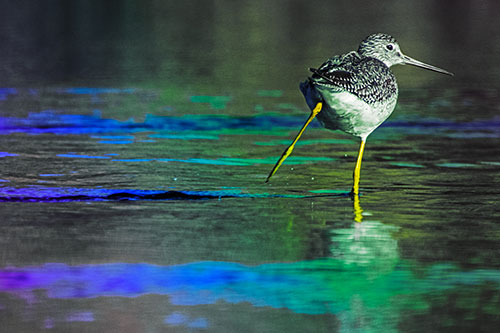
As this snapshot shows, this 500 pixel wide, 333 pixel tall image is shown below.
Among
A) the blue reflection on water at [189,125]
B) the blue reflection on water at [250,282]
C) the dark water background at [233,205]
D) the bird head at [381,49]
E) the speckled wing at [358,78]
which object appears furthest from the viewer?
the blue reflection on water at [189,125]

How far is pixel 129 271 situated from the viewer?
6.73m

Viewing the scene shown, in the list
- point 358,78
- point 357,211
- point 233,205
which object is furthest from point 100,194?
point 358,78

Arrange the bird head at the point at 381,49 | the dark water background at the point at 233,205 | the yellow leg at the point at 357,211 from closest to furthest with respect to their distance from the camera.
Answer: the dark water background at the point at 233,205, the yellow leg at the point at 357,211, the bird head at the point at 381,49

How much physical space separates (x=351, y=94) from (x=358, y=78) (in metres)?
0.20

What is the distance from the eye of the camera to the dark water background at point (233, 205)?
606cm

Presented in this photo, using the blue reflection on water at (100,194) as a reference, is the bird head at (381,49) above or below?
above

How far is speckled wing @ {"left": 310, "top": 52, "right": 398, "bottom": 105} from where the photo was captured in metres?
8.53

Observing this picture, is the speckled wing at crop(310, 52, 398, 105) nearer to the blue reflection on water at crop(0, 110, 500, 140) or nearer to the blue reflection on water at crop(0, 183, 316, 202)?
the blue reflection on water at crop(0, 183, 316, 202)

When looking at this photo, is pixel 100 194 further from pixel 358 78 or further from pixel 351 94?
pixel 358 78

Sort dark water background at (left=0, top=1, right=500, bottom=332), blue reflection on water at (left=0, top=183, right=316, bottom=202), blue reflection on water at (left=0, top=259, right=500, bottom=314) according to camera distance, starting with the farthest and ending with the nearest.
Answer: blue reflection on water at (left=0, top=183, right=316, bottom=202)
blue reflection on water at (left=0, top=259, right=500, bottom=314)
dark water background at (left=0, top=1, right=500, bottom=332)

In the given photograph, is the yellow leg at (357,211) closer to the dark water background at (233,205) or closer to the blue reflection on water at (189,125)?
the dark water background at (233,205)

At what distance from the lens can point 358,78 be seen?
888cm

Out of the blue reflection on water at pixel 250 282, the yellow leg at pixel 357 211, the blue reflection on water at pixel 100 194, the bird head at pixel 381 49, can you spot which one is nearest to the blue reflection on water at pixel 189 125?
the bird head at pixel 381 49

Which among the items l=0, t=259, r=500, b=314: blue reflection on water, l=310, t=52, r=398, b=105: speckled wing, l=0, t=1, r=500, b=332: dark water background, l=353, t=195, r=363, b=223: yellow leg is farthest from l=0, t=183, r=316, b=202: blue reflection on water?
l=0, t=259, r=500, b=314: blue reflection on water
